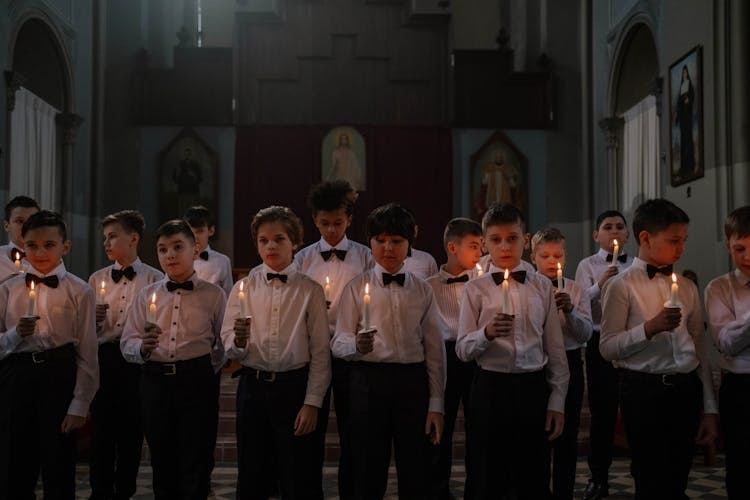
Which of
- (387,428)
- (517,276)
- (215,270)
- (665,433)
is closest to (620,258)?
(517,276)

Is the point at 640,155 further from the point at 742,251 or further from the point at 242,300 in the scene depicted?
the point at 242,300

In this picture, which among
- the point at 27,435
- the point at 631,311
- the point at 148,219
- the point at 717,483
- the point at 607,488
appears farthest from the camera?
the point at 148,219

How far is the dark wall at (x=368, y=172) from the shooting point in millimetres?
10992

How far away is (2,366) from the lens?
133 inches

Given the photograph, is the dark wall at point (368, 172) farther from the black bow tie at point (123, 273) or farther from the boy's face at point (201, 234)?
the black bow tie at point (123, 273)

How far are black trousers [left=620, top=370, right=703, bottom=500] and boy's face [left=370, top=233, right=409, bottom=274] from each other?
1095 mm

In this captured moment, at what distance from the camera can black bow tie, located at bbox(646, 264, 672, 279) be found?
3.07 meters

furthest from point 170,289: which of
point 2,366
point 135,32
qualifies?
point 135,32

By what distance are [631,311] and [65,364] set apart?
2440mm

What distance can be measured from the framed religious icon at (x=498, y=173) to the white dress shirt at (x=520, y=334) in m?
7.95

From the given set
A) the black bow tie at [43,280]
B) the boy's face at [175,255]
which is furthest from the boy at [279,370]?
the black bow tie at [43,280]

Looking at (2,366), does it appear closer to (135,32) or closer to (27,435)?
(27,435)

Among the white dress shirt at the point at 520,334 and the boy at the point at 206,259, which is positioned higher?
the boy at the point at 206,259

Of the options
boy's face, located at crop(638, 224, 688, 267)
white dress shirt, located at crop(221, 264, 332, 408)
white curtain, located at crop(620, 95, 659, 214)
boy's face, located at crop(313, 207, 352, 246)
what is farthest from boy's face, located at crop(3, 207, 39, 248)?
white curtain, located at crop(620, 95, 659, 214)
